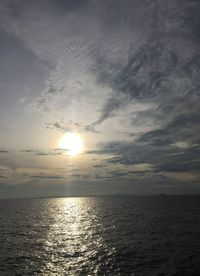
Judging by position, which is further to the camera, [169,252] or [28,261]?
[169,252]

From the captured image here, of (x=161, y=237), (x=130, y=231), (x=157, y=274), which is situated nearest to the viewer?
(x=157, y=274)

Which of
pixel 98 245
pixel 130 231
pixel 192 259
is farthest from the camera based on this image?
pixel 130 231

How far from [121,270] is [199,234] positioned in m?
31.4

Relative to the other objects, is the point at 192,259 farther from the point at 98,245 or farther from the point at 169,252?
the point at 98,245

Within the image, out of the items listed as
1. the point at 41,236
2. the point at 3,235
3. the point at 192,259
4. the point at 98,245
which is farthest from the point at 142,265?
the point at 3,235

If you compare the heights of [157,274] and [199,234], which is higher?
[199,234]

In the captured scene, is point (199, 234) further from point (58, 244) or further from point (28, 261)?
point (28, 261)

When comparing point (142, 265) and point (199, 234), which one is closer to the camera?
point (142, 265)

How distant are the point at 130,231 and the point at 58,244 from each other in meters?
21.2

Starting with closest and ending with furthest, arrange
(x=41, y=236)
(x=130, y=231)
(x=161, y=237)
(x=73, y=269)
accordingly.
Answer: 1. (x=73, y=269)
2. (x=161, y=237)
3. (x=41, y=236)
4. (x=130, y=231)

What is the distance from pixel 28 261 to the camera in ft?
126

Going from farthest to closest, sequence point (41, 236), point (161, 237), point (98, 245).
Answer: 1. point (41, 236)
2. point (161, 237)
3. point (98, 245)

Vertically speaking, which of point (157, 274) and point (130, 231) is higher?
point (130, 231)

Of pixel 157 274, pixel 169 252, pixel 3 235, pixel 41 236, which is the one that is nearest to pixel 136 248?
pixel 169 252
